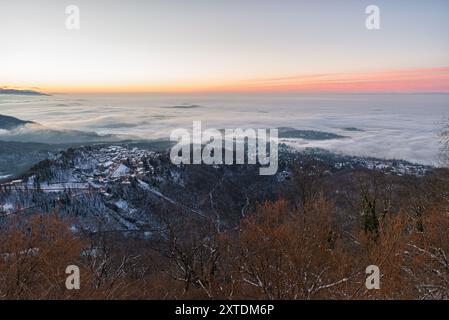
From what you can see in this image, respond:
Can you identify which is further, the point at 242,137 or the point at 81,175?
the point at 242,137

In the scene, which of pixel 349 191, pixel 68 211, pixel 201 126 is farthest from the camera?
pixel 201 126

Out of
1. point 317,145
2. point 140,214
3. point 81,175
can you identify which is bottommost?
point 140,214

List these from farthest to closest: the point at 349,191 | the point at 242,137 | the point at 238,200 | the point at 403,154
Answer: the point at 242,137 → the point at 238,200 → the point at 403,154 → the point at 349,191

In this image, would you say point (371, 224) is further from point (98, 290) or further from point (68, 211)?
point (68, 211)

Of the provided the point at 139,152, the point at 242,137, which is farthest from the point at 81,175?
the point at 242,137

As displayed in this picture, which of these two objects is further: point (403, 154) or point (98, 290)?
point (403, 154)
